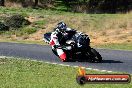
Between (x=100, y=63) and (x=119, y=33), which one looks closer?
(x=100, y=63)

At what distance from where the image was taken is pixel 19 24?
35.0 metres

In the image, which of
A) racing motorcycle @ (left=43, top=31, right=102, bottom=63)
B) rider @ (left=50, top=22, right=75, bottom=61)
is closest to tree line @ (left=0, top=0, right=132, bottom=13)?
rider @ (left=50, top=22, right=75, bottom=61)

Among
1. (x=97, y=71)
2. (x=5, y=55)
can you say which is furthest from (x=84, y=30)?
(x=97, y=71)

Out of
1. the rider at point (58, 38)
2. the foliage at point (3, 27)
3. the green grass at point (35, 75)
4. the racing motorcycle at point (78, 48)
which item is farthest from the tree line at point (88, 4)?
the green grass at point (35, 75)

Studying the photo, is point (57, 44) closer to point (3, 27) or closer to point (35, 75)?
Answer: point (35, 75)

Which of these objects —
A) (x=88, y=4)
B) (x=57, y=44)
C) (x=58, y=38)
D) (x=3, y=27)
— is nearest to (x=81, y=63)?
(x=57, y=44)

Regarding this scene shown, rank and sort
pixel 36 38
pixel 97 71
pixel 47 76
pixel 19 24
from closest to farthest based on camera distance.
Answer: pixel 47 76
pixel 97 71
pixel 36 38
pixel 19 24

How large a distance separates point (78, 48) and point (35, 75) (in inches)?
172

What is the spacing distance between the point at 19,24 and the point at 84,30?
17.7ft

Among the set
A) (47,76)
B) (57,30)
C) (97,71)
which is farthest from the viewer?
(57,30)

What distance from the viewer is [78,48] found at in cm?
1858

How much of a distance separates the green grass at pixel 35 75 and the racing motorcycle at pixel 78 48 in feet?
5.38

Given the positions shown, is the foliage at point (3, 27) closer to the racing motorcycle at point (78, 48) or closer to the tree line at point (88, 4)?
the racing motorcycle at point (78, 48)

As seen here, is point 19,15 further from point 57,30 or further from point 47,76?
point 47,76
